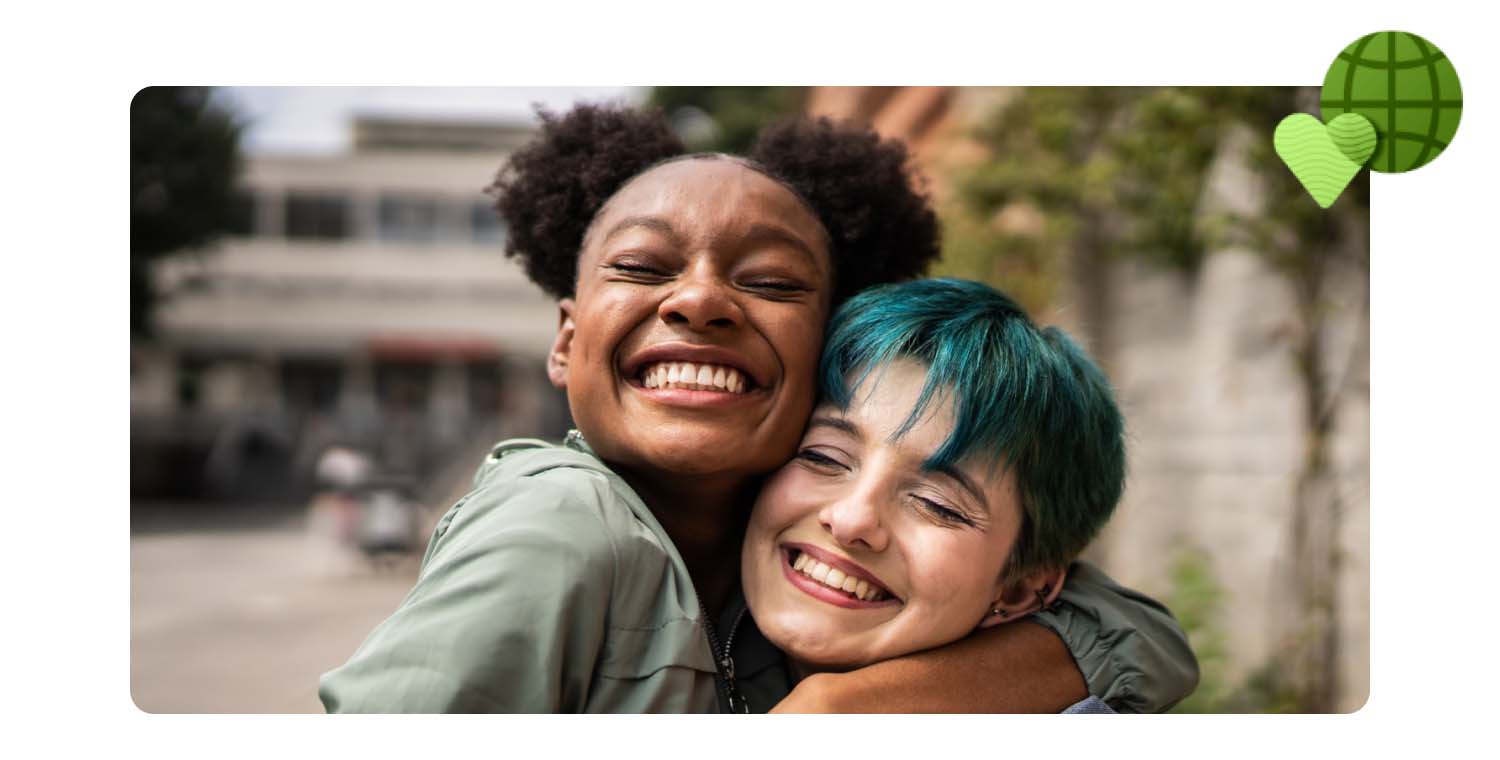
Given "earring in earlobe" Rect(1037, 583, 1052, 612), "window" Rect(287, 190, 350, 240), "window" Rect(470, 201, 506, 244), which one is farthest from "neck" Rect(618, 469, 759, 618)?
"window" Rect(470, 201, 506, 244)

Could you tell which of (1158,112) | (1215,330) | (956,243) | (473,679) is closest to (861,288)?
(473,679)

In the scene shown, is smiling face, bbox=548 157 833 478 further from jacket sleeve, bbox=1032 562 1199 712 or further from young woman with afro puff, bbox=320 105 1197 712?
jacket sleeve, bbox=1032 562 1199 712

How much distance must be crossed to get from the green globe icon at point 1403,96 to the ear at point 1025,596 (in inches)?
34.3

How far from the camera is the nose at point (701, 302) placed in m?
1.75

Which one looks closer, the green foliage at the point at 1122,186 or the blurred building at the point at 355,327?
the green foliage at the point at 1122,186

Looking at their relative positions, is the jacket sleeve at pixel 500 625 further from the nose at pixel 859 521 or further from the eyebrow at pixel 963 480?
the eyebrow at pixel 963 480

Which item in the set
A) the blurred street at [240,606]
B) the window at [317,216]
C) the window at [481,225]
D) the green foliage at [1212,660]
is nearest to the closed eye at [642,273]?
the blurred street at [240,606]

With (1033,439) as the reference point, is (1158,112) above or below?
above

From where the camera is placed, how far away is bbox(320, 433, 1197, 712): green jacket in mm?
1473

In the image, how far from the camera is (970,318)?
6.13 ft

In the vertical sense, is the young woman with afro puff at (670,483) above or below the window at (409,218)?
below

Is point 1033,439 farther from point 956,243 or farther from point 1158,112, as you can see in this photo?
point 956,243
